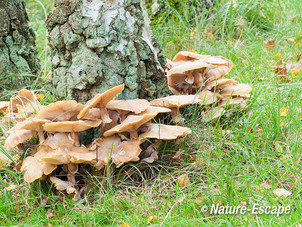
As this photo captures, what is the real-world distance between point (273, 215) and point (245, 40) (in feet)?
11.8

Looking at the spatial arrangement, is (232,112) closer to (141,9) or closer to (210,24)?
(141,9)

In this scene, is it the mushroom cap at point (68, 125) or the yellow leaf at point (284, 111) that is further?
the yellow leaf at point (284, 111)

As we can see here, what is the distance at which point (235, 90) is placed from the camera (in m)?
3.53

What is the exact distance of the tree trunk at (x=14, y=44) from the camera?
4254 mm

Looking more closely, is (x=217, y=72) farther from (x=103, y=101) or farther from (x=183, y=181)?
(x=103, y=101)

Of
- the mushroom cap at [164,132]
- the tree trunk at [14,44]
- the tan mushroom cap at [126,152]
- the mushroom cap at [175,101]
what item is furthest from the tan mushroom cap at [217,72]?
the tree trunk at [14,44]

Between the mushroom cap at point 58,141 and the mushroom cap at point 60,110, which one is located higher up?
the mushroom cap at point 60,110

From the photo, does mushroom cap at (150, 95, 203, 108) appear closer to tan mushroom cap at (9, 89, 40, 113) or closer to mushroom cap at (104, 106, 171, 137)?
mushroom cap at (104, 106, 171, 137)

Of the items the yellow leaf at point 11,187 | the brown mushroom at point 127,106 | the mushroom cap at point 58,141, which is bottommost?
the yellow leaf at point 11,187

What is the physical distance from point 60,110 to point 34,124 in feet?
0.79

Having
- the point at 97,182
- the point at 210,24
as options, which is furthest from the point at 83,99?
the point at 210,24

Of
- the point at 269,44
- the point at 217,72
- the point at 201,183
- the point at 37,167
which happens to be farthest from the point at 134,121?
the point at 269,44

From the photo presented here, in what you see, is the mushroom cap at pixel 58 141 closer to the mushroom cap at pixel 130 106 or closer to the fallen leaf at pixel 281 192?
the mushroom cap at pixel 130 106

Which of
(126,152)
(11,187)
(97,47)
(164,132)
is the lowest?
(11,187)
